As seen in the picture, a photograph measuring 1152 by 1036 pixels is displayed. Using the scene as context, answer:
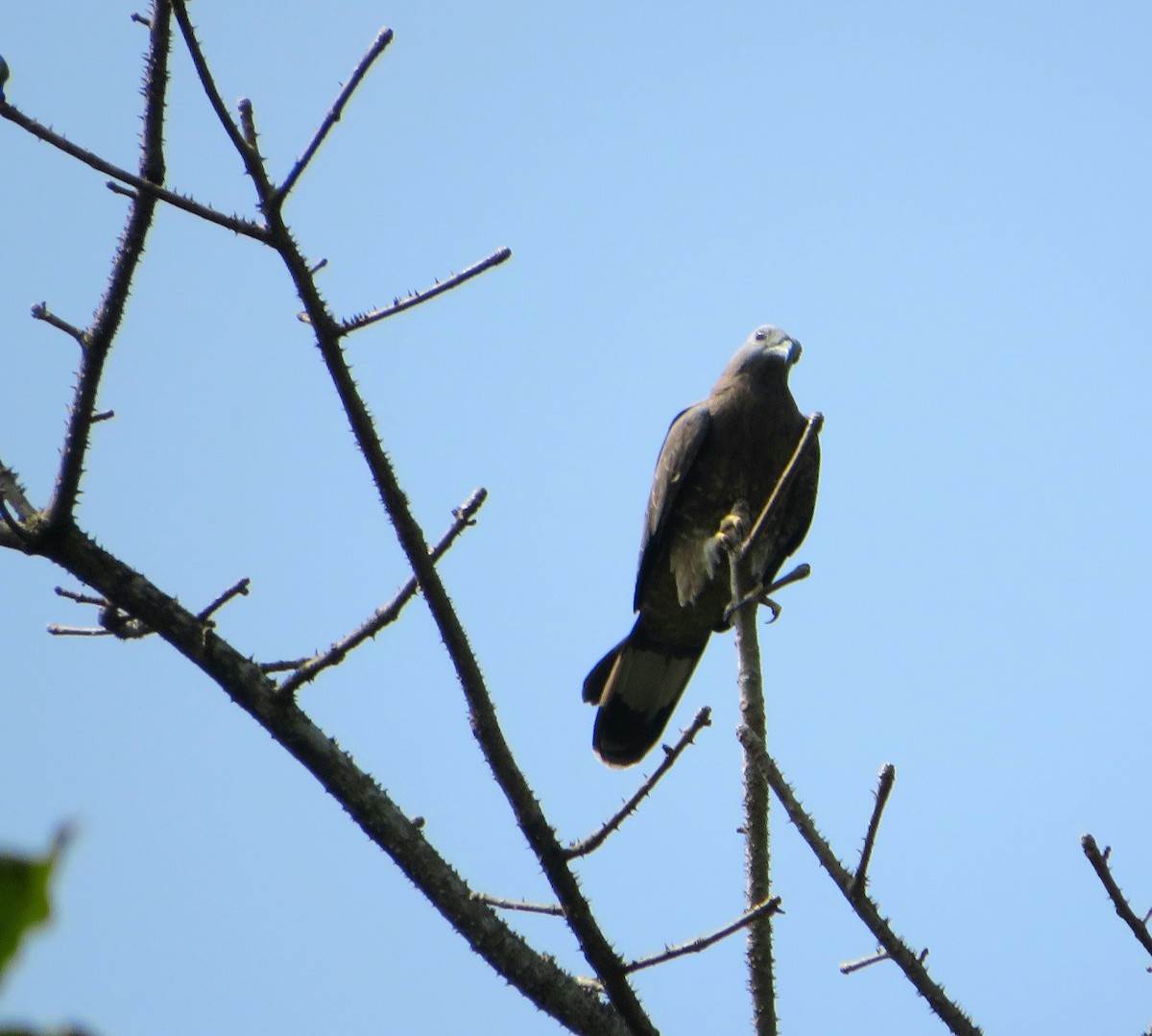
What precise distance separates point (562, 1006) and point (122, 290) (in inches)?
62.4

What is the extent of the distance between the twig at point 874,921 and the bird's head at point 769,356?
4.49m

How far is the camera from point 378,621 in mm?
2576

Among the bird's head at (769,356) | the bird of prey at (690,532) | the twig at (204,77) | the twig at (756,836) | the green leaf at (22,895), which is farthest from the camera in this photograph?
the bird's head at (769,356)

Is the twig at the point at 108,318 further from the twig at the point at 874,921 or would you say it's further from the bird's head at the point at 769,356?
the bird's head at the point at 769,356

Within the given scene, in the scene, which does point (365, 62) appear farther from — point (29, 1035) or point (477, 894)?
point (29, 1035)

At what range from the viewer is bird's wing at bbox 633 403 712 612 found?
20.9 ft

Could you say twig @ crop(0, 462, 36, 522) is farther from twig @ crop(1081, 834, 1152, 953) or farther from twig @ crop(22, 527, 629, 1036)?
twig @ crop(1081, 834, 1152, 953)

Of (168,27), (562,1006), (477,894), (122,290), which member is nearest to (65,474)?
(122,290)

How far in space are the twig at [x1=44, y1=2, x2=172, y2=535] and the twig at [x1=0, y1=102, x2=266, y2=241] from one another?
0.07 metres

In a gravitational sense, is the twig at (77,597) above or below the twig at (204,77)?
below

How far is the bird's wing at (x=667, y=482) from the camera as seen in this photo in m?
6.38

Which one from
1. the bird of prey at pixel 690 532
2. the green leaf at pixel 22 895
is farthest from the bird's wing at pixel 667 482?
the green leaf at pixel 22 895

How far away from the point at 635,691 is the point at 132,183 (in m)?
4.71

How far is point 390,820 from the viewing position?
8.17 feet
